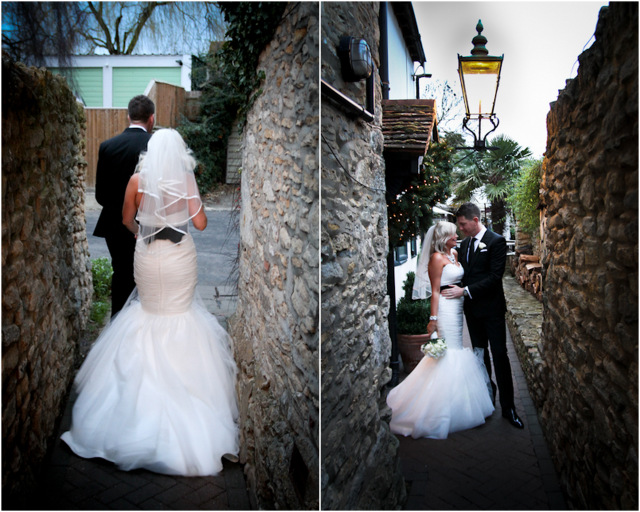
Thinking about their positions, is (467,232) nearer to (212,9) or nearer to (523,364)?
(523,364)

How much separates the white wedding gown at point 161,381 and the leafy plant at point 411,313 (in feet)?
3.79

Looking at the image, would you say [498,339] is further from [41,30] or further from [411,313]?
[41,30]

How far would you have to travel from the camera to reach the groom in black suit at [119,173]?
1.83 m

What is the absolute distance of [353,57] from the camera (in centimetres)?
196

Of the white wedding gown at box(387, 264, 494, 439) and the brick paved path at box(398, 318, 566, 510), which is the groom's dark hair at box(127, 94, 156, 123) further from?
the white wedding gown at box(387, 264, 494, 439)

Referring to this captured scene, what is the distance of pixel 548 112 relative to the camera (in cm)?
196

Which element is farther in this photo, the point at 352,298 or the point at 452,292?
the point at 452,292

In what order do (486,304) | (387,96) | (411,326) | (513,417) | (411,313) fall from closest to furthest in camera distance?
(387,96) < (513,417) < (486,304) < (411,313) < (411,326)

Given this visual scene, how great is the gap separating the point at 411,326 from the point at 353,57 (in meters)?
2.11

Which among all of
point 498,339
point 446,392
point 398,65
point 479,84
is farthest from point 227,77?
point 498,339

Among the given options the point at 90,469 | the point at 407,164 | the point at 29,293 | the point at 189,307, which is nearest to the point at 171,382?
the point at 189,307

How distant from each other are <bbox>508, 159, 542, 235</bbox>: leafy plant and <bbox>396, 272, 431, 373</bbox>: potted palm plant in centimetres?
79

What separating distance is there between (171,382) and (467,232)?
175 cm

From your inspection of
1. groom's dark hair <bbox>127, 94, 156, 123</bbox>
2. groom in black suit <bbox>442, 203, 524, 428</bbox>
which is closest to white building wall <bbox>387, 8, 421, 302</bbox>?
groom in black suit <bbox>442, 203, 524, 428</bbox>
